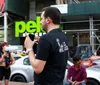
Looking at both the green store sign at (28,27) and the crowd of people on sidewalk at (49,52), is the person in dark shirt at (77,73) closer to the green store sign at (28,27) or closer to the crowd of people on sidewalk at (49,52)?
the crowd of people on sidewalk at (49,52)


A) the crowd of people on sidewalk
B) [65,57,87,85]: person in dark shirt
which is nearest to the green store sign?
[65,57,87,85]: person in dark shirt

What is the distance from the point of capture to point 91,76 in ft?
36.6

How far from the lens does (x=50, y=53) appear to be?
3.31 meters

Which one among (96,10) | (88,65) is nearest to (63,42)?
(88,65)

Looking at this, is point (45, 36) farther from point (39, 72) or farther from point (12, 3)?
point (12, 3)

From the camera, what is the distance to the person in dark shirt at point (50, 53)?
327 cm

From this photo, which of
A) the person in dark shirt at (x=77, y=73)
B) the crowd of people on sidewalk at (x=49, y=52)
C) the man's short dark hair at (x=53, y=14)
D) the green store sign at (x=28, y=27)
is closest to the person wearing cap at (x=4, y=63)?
the person in dark shirt at (x=77, y=73)

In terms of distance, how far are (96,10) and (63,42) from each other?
73.8 feet

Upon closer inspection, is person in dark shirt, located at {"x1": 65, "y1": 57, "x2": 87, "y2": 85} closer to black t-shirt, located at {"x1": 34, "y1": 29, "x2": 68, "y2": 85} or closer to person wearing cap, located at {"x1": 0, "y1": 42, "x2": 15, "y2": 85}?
person wearing cap, located at {"x1": 0, "y1": 42, "x2": 15, "y2": 85}

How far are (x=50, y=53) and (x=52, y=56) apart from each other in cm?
5

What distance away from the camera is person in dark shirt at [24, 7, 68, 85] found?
3270mm

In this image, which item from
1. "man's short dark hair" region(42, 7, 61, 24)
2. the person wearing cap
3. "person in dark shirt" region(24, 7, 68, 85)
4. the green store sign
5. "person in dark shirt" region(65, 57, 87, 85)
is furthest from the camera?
the green store sign

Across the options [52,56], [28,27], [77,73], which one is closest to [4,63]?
[77,73]

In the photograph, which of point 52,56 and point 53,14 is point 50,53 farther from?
point 53,14
